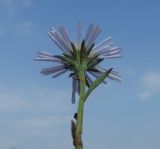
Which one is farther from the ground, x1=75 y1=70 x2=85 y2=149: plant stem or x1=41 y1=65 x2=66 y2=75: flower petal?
x1=41 y1=65 x2=66 y2=75: flower petal

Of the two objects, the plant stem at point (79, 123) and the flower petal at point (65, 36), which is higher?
the flower petal at point (65, 36)

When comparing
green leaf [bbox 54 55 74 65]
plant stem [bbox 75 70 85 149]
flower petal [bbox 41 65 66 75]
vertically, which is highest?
flower petal [bbox 41 65 66 75]

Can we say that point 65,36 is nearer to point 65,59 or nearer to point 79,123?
point 65,59

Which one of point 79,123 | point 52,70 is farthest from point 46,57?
point 79,123

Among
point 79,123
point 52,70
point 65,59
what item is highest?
point 52,70

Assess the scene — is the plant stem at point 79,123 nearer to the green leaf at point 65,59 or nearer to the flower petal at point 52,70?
the green leaf at point 65,59

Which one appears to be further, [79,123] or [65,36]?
[65,36]

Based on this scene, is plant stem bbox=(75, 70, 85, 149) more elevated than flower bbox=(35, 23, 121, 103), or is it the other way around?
flower bbox=(35, 23, 121, 103)

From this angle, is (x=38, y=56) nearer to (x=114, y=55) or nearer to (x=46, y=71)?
(x=46, y=71)

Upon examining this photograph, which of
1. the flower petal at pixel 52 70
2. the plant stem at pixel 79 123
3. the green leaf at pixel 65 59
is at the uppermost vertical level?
the flower petal at pixel 52 70

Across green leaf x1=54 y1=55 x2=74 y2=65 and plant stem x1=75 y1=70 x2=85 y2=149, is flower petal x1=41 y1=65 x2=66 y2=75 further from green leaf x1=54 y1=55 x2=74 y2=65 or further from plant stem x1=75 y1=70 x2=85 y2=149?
plant stem x1=75 y1=70 x2=85 y2=149

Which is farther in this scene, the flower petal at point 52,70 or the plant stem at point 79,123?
the flower petal at point 52,70

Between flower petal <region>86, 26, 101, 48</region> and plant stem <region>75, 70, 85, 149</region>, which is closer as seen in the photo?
plant stem <region>75, 70, 85, 149</region>
